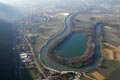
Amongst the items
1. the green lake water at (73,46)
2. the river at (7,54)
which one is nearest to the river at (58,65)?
the green lake water at (73,46)

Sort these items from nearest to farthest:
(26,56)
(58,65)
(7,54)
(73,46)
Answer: (58,65) < (26,56) < (7,54) < (73,46)

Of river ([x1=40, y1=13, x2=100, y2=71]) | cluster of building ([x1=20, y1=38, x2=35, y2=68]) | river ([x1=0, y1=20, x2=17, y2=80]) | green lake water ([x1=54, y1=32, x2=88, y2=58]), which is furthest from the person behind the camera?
green lake water ([x1=54, y1=32, x2=88, y2=58])

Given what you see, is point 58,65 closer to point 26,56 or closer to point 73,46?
point 26,56

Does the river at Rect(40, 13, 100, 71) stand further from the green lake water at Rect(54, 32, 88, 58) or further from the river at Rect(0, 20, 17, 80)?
the river at Rect(0, 20, 17, 80)

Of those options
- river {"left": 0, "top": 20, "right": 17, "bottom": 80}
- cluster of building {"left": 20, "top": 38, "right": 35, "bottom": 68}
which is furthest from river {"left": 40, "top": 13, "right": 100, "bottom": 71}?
river {"left": 0, "top": 20, "right": 17, "bottom": 80}

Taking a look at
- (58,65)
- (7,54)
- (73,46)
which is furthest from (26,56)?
(73,46)

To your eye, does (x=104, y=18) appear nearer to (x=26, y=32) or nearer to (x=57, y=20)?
(x=57, y=20)

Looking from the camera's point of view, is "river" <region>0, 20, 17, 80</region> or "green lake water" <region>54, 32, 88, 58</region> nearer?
"river" <region>0, 20, 17, 80</region>

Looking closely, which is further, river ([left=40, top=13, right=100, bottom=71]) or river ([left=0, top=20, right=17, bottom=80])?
river ([left=40, top=13, right=100, bottom=71])

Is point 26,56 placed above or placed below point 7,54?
below

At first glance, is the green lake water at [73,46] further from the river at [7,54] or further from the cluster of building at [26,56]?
the river at [7,54]

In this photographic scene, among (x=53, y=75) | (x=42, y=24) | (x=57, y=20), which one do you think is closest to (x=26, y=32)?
(x=42, y=24)

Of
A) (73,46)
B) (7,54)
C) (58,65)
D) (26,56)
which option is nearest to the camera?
(58,65)

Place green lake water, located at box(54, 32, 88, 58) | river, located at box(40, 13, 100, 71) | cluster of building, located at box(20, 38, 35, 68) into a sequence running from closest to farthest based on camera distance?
river, located at box(40, 13, 100, 71) < cluster of building, located at box(20, 38, 35, 68) < green lake water, located at box(54, 32, 88, 58)
